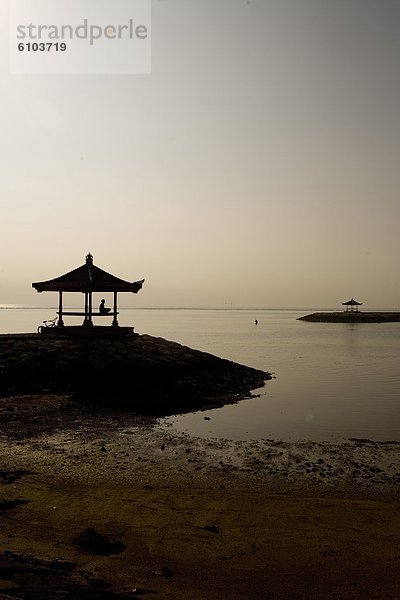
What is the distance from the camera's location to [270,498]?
31.3 feet

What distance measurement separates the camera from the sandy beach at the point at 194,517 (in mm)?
6039

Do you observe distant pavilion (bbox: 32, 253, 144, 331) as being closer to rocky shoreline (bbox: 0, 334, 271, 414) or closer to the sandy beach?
rocky shoreline (bbox: 0, 334, 271, 414)

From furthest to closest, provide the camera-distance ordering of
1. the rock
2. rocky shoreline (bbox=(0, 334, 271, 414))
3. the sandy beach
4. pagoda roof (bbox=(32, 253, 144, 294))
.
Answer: pagoda roof (bbox=(32, 253, 144, 294)), rocky shoreline (bbox=(0, 334, 271, 414)), the rock, the sandy beach

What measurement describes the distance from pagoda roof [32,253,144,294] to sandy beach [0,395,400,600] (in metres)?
13.4

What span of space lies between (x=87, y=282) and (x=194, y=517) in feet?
65.7

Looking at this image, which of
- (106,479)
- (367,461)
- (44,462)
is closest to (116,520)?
(106,479)

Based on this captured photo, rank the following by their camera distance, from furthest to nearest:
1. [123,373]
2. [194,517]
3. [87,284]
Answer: [87,284]
[123,373]
[194,517]

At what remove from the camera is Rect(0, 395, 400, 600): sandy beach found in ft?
19.8

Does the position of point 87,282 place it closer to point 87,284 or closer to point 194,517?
point 87,284

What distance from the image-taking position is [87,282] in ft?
88.2

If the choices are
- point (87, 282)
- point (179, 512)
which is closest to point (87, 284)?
point (87, 282)

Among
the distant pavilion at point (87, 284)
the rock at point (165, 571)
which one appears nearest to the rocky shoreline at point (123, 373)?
the distant pavilion at point (87, 284)

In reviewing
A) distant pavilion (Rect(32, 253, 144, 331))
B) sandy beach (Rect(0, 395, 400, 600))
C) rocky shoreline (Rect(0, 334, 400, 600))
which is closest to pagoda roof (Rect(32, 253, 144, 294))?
distant pavilion (Rect(32, 253, 144, 331))

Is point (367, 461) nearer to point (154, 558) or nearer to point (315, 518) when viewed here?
point (315, 518)
